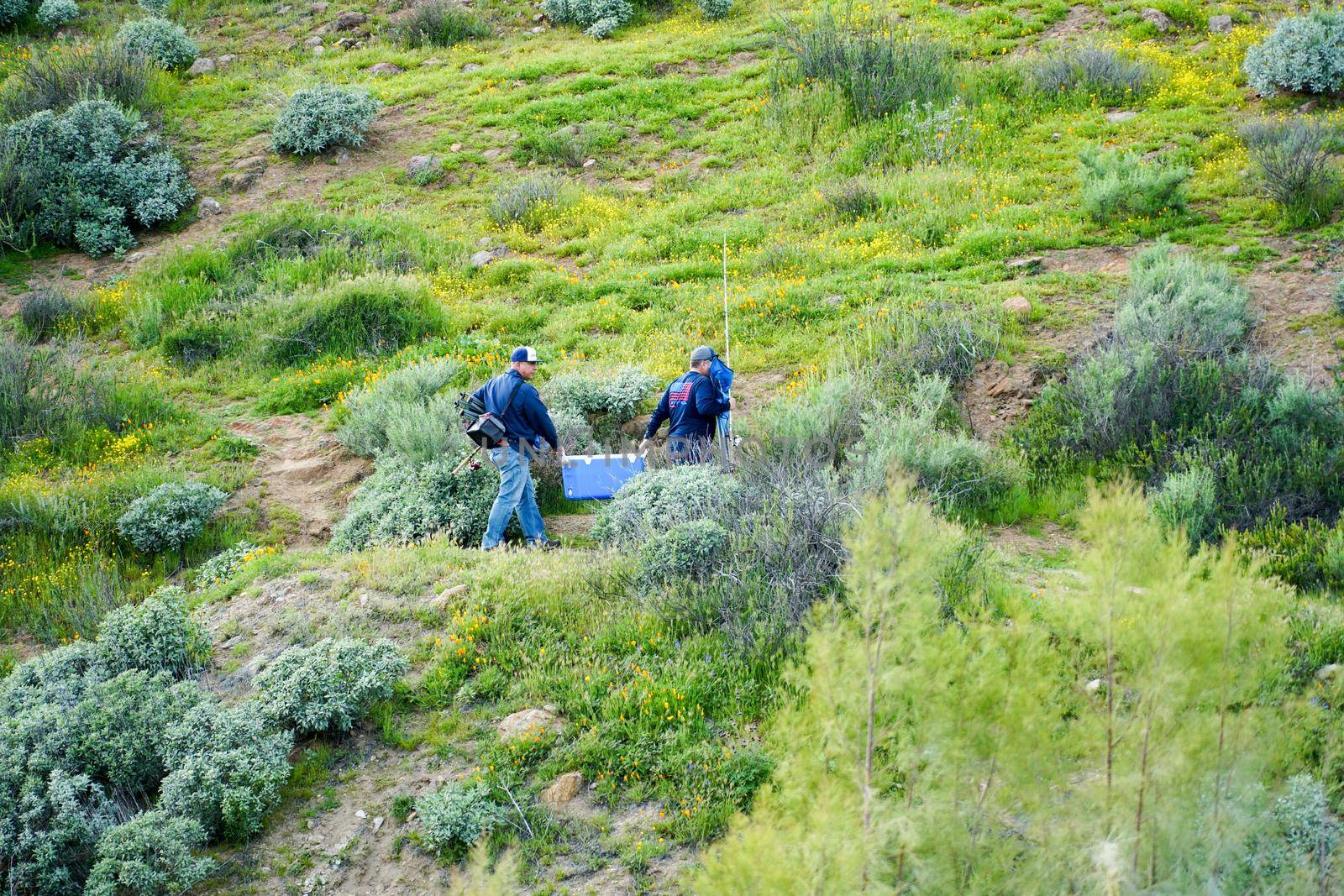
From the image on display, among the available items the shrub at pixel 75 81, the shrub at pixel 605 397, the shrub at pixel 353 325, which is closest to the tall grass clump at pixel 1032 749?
the shrub at pixel 605 397

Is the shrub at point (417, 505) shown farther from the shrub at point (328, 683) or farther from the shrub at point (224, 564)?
the shrub at point (328, 683)

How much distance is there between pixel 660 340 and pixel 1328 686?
774cm

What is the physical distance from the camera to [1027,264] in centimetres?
1192

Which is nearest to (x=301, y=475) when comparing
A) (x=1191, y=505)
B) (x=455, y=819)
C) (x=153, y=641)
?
(x=153, y=641)

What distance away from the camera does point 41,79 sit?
17.5 m

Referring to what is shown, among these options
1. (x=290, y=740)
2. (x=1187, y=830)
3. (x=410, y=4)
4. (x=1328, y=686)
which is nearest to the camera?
(x=1187, y=830)

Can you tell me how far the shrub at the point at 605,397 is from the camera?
10398 millimetres

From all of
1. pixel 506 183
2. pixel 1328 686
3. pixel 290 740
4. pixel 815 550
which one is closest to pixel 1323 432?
pixel 1328 686

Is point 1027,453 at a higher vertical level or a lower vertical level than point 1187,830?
lower

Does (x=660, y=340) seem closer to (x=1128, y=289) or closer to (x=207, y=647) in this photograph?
(x=1128, y=289)

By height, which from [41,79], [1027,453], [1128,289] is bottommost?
[1027,453]

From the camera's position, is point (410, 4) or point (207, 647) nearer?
point (207, 647)

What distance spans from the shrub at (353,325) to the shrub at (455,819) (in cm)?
798

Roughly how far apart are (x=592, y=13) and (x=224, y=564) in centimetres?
1527
